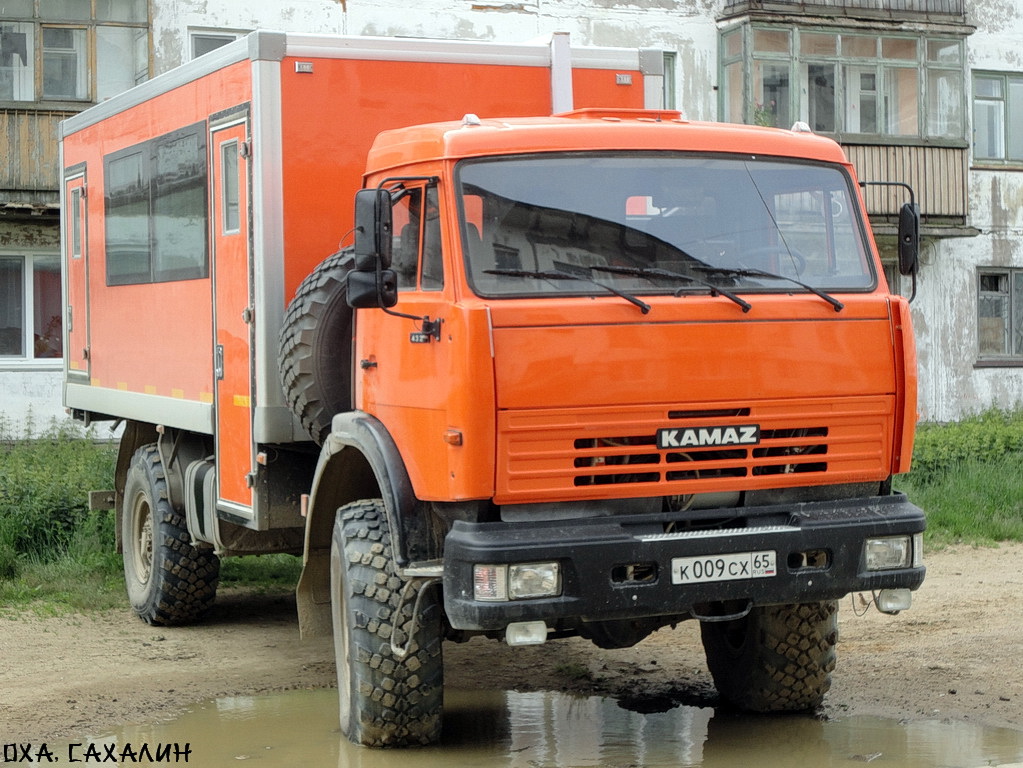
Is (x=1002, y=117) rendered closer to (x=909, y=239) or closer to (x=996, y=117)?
(x=996, y=117)

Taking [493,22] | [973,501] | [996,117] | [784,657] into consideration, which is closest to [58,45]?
[493,22]

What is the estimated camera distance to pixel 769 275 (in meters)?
6.12

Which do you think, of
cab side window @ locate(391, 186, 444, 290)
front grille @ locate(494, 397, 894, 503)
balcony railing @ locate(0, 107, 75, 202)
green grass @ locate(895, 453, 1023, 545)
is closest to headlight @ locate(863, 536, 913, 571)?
front grille @ locate(494, 397, 894, 503)

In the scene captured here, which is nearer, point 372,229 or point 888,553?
point 372,229

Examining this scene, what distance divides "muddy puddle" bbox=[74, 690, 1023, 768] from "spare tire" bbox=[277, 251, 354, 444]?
4.76 ft

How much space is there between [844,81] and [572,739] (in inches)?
719

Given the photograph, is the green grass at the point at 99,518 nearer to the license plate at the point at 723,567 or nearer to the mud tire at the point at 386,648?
the mud tire at the point at 386,648

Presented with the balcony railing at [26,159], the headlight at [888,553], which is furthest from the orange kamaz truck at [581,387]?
the balcony railing at [26,159]

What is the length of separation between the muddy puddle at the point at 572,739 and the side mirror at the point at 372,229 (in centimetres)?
204

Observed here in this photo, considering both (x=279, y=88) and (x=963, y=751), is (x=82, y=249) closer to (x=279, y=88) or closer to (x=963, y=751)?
(x=279, y=88)

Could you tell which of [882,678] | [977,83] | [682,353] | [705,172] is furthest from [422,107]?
[977,83]

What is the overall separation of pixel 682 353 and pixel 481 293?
80 centimetres

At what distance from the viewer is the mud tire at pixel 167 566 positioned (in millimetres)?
9492

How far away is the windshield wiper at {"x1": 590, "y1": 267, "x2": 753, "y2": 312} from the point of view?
233 inches
